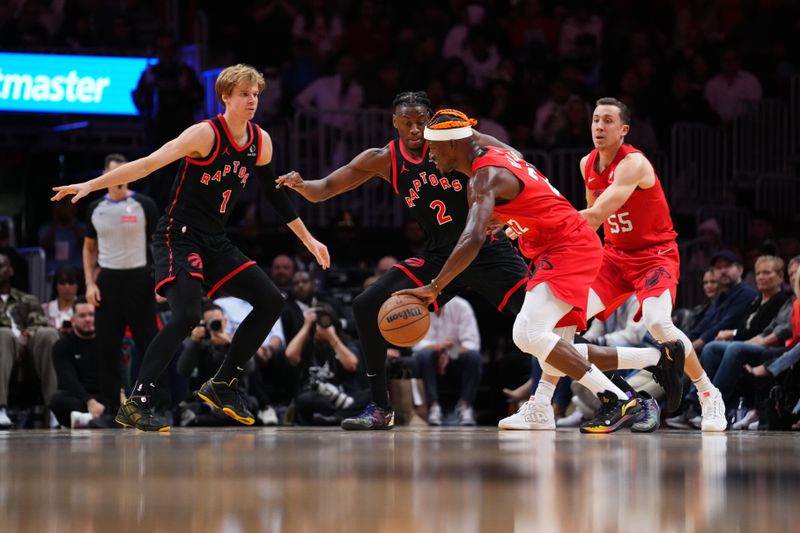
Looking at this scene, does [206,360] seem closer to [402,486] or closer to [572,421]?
[572,421]

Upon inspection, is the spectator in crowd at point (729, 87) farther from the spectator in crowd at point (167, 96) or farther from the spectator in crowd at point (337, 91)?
the spectator in crowd at point (167, 96)

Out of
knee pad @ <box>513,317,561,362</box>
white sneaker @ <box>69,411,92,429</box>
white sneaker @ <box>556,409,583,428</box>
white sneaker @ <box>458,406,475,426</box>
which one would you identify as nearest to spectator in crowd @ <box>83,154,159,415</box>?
white sneaker @ <box>69,411,92,429</box>

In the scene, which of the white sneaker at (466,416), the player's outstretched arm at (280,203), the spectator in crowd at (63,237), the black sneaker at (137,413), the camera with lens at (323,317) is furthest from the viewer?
the spectator in crowd at (63,237)

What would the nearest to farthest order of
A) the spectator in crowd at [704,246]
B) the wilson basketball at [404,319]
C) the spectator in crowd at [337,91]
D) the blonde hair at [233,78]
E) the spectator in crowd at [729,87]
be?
the wilson basketball at [404,319] → the blonde hair at [233,78] → the spectator in crowd at [704,246] → the spectator in crowd at [337,91] → the spectator in crowd at [729,87]

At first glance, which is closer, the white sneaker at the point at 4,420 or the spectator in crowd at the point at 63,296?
the white sneaker at the point at 4,420

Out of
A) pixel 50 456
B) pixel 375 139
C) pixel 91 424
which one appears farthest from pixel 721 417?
pixel 375 139

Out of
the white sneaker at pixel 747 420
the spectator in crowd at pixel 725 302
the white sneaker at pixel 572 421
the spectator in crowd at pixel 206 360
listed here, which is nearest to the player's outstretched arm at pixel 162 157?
the spectator in crowd at pixel 206 360

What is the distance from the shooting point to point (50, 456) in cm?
464

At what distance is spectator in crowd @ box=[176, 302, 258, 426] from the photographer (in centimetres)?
934

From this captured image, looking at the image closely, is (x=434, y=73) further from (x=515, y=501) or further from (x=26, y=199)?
(x=515, y=501)

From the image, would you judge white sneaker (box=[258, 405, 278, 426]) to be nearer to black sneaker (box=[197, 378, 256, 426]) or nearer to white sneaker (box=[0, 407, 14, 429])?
white sneaker (box=[0, 407, 14, 429])

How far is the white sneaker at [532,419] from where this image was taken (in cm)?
676

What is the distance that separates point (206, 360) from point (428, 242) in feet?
10.8

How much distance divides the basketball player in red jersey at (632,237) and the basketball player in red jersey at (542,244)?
20.4 inches
